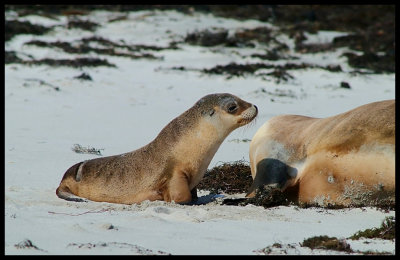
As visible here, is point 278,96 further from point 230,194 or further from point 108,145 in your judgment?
point 230,194

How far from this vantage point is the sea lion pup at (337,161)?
5.42m

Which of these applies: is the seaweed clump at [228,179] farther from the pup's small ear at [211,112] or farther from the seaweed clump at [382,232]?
the seaweed clump at [382,232]

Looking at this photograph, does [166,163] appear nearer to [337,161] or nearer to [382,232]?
[337,161]

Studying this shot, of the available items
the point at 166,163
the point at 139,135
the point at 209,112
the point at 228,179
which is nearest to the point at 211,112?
the point at 209,112

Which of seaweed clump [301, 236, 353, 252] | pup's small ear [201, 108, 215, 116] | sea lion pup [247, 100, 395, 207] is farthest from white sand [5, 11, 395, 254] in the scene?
pup's small ear [201, 108, 215, 116]

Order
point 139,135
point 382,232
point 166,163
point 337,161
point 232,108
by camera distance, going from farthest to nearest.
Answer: point 139,135
point 232,108
point 166,163
point 337,161
point 382,232

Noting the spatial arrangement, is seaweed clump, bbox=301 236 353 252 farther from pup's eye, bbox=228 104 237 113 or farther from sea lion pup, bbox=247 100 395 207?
pup's eye, bbox=228 104 237 113

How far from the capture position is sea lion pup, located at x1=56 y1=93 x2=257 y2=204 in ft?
20.0

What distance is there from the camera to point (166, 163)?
242 inches

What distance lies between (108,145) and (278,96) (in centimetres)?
478

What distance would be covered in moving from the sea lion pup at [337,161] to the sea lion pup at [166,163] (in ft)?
1.35

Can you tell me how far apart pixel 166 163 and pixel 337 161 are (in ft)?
4.55

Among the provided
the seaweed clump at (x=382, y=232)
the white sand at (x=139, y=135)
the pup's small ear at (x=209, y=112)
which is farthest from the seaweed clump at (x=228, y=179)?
the seaweed clump at (x=382, y=232)
